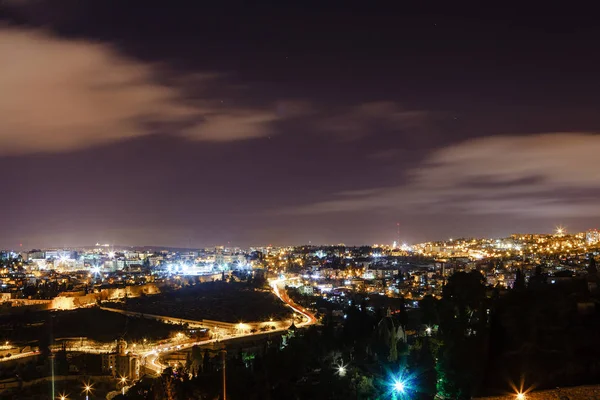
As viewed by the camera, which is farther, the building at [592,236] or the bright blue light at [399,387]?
the building at [592,236]

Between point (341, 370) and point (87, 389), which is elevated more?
point (341, 370)

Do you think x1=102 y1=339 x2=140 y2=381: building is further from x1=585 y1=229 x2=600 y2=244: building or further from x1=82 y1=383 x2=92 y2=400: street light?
x1=585 y1=229 x2=600 y2=244: building

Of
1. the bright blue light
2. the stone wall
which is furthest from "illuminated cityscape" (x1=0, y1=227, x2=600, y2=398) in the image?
the stone wall

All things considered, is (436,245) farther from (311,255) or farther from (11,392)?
(11,392)

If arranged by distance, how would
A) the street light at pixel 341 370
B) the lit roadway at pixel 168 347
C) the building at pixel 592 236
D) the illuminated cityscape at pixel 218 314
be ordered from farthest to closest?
→ the building at pixel 592 236 → the lit roadway at pixel 168 347 → the illuminated cityscape at pixel 218 314 → the street light at pixel 341 370

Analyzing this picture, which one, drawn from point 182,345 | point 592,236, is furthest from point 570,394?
point 592,236

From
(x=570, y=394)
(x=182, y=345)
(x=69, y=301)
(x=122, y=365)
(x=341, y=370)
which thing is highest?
(x=570, y=394)

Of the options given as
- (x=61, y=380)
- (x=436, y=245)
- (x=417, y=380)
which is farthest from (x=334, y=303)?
(x=436, y=245)

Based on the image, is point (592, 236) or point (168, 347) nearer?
point (168, 347)

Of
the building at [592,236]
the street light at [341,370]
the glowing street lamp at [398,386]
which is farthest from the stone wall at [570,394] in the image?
the building at [592,236]

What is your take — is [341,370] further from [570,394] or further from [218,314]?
[218,314]

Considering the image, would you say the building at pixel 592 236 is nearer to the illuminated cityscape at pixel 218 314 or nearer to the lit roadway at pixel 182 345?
the illuminated cityscape at pixel 218 314
